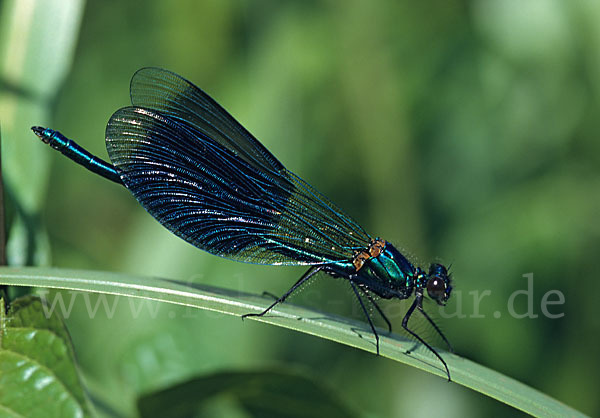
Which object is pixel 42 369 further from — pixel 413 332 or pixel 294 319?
pixel 413 332

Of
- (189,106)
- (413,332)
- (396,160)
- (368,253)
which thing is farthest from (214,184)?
(396,160)

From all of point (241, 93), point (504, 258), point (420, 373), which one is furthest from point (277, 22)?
point (420, 373)

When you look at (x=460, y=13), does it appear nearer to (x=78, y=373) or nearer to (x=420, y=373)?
(x=420, y=373)

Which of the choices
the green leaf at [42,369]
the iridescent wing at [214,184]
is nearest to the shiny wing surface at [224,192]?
the iridescent wing at [214,184]

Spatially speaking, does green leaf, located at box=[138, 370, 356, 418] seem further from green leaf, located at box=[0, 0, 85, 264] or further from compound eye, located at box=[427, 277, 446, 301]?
compound eye, located at box=[427, 277, 446, 301]

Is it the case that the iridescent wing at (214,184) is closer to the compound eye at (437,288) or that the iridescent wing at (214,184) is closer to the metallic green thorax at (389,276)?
the metallic green thorax at (389,276)
